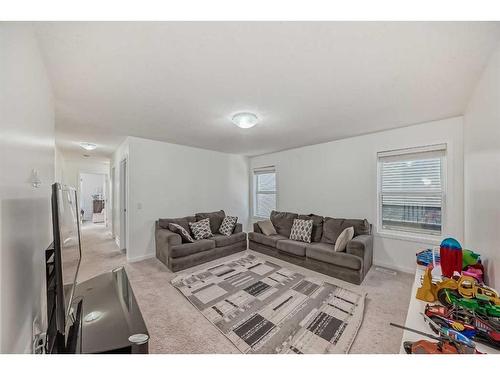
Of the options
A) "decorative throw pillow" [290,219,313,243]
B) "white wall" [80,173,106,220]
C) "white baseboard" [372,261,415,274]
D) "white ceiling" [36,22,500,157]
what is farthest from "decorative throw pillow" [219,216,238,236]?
"white wall" [80,173,106,220]

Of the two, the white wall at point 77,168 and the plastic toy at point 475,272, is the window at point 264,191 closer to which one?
the plastic toy at point 475,272

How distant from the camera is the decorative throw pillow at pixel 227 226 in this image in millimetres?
4215

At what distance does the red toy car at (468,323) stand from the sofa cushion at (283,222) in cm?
293

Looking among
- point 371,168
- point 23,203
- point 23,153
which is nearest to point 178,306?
point 23,203

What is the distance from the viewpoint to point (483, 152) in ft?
5.95

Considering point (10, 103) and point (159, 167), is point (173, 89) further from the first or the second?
point (159, 167)

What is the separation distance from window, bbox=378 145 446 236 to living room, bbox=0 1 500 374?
0.02 meters

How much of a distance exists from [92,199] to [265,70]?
1078 cm

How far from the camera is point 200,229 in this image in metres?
3.86

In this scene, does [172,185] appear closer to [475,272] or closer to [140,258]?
[140,258]

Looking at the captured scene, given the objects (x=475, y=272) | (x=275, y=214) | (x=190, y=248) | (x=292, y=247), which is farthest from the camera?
(x=275, y=214)

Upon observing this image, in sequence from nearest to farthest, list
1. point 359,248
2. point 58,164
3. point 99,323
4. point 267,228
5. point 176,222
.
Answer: point 99,323, point 359,248, point 176,222, point 267,228, point 58,164

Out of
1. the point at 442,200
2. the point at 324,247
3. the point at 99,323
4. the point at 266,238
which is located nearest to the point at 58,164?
the point at 266,238

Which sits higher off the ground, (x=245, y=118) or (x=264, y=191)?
(x=245, y=118)
